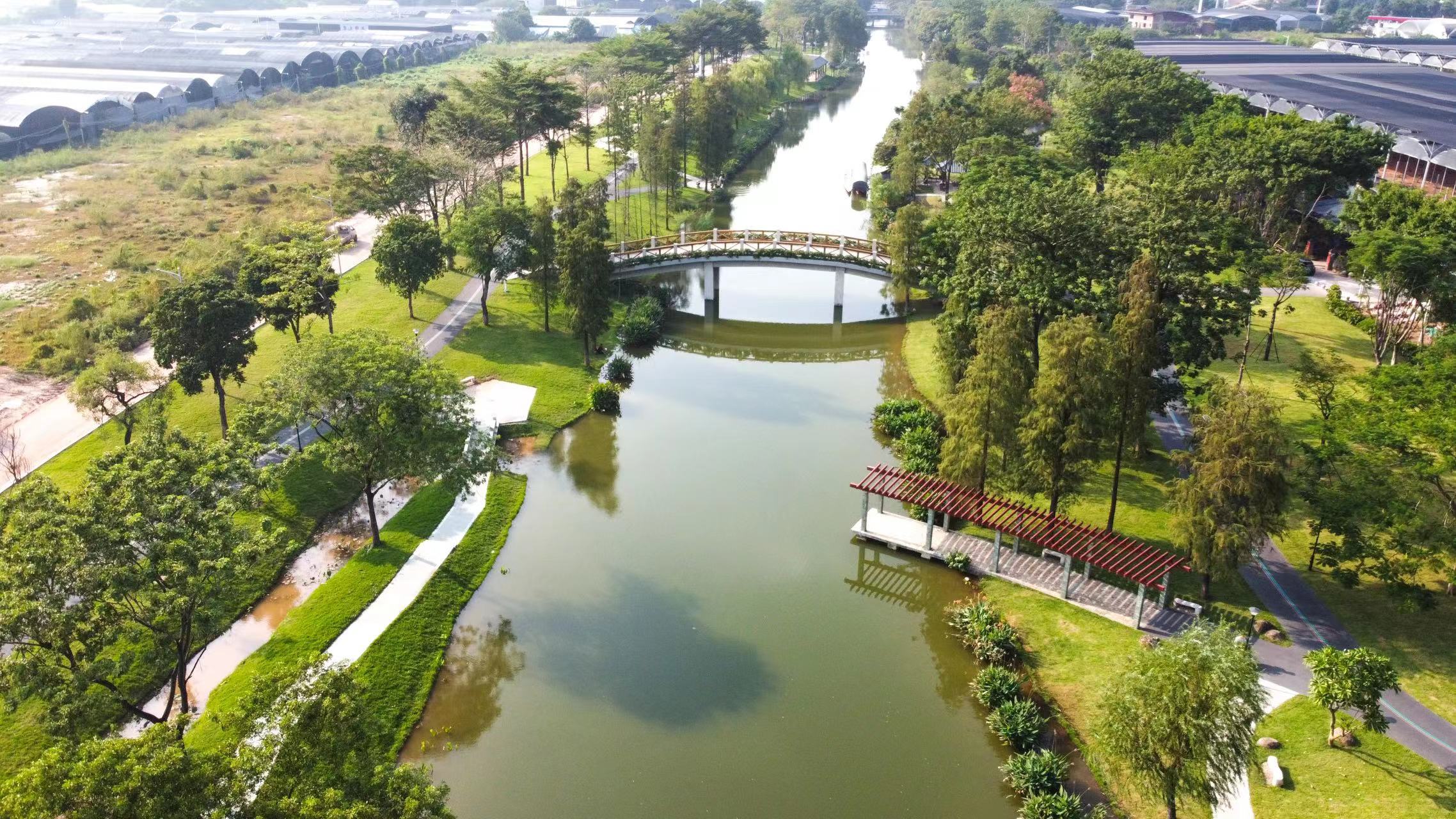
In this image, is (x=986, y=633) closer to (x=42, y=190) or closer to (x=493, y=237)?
(x=493, y=237)

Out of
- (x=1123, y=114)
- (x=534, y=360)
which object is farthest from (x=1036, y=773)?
(x=1123, y=114)

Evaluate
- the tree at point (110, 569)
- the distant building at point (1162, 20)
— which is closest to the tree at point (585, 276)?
the tree at point (110, 569)

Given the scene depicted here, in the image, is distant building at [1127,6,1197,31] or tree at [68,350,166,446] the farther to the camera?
distant building at [1127,6,1197,31]

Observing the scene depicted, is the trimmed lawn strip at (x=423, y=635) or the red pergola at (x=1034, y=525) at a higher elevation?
the red pergola at (x=1034, y=525)

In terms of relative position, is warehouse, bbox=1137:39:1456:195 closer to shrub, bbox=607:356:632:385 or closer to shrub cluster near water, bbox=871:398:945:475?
shrub cluster near water, bbox=871:398:945:475

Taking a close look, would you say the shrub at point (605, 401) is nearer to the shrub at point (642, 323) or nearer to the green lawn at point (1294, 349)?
the shrub at point (642, 323)

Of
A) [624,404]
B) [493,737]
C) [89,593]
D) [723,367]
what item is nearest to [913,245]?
[723,367]

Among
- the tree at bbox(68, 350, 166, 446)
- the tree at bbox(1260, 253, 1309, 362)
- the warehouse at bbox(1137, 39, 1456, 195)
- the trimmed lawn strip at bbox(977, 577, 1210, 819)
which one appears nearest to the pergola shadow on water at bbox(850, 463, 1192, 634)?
the trimmed lawn strip at bbox(977, 577, 1210, 819)
